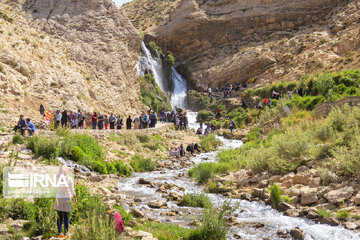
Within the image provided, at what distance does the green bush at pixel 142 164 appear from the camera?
1662 centimetres

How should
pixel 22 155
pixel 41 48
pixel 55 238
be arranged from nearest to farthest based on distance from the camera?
pixel 55 238 < pixel 22 155 < pixel 41 48

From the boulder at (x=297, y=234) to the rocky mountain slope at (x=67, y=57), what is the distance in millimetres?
15588

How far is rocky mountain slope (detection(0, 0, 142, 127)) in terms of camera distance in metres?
22.2

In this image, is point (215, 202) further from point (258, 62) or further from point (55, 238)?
point (258, 62)

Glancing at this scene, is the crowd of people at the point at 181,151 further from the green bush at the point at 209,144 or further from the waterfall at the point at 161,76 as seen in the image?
the waterfall at the point at 161,76

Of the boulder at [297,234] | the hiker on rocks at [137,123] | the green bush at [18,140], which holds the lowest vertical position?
the boulder at [297,234]

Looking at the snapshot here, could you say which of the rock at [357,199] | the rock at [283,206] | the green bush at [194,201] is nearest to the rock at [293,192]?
the rock at [283,206]

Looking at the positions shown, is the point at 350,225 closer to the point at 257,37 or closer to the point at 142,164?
the point at 142,164

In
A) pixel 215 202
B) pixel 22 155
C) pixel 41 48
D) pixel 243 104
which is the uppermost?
pixel 41 48

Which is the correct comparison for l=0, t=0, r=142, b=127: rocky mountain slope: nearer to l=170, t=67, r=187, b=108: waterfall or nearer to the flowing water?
l=170, t=67, r=187, b=108: waterfall

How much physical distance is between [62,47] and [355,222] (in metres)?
27.4

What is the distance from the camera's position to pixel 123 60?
33438 mm

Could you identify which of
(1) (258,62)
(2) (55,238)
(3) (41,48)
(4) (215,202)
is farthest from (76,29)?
(2) (55,238)

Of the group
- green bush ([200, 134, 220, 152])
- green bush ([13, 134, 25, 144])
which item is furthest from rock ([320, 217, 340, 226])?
green bush ([200, 134, 220, 152])
